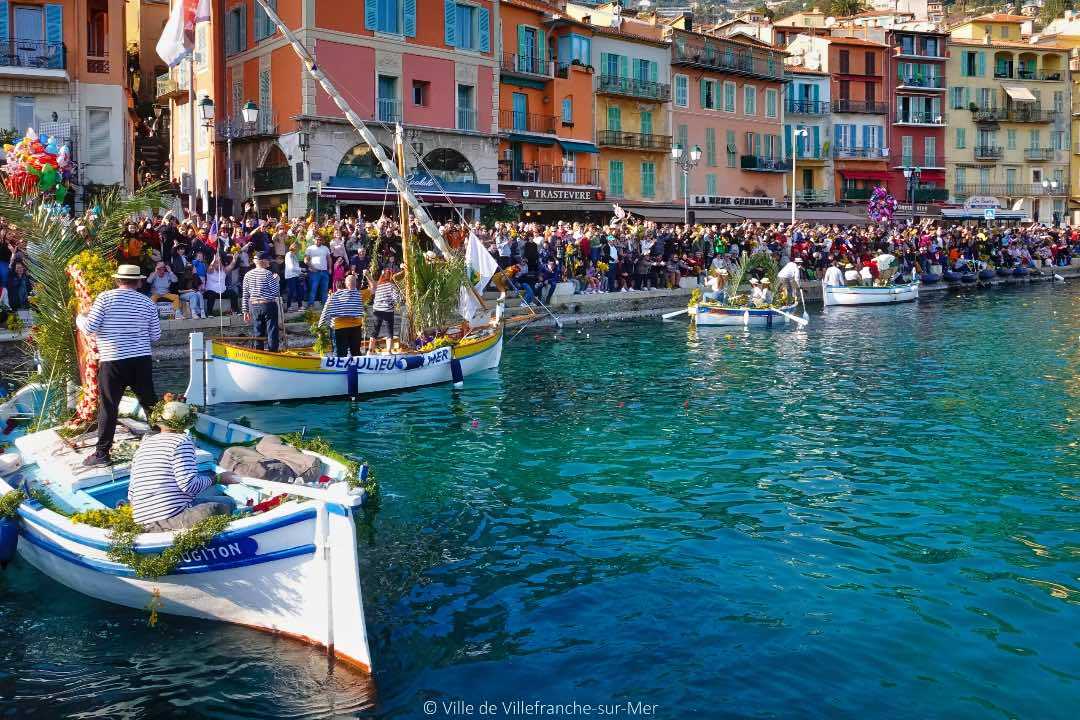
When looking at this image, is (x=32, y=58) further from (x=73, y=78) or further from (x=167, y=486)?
(x=167, y=486)

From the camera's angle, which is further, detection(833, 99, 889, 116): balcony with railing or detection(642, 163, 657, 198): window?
detection(833, 99, 889, 116): balcony with railing

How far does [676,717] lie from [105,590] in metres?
4.99

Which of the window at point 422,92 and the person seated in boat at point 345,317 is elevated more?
the window at point 422,92

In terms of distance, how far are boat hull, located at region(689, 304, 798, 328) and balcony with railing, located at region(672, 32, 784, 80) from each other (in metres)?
32.6

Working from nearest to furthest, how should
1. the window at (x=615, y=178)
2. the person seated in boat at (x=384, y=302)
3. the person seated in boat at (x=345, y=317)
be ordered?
1. the person seated in boat at (x=345, y=317)
2. the person seated in boat at (x=384, y=302)
3. the window at (x=615, y=178)

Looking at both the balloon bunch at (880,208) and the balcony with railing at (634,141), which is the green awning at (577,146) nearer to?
the balcony with railing at (634,141)

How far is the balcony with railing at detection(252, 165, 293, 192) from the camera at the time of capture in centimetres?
4025

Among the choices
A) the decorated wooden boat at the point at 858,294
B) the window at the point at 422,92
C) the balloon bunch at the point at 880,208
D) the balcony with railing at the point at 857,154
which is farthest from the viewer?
the balcony with railing at the point at 857,154

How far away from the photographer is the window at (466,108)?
45000 millimetres

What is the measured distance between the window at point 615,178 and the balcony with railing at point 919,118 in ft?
87.5

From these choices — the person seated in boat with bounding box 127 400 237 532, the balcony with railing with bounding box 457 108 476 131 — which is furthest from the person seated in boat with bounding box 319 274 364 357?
the balcony with railing with bounding box 457 108 476 131

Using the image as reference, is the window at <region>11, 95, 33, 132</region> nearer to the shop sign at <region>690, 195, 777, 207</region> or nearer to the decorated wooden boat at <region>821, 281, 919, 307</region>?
the decorated wooden boat at <region>821, 281, 919, 307</region>

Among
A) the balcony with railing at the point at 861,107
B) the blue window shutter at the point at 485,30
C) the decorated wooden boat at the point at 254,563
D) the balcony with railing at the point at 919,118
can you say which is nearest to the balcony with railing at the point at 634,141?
the blue window shutter at the point at 485,30

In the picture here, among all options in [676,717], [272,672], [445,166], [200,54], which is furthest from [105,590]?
[200,54]
